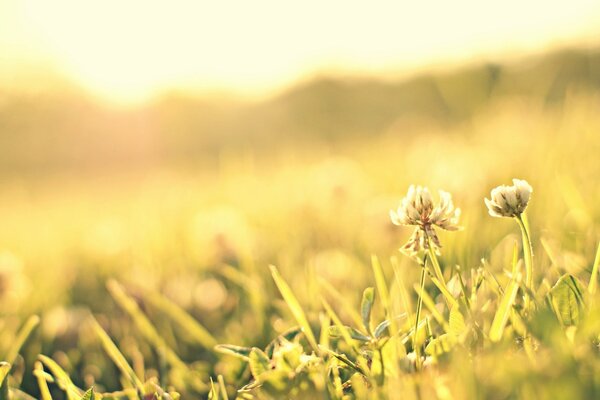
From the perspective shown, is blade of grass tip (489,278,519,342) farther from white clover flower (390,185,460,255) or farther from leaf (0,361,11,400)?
leaf (0,361,11,400)

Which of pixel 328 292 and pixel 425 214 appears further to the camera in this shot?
pixel 328 292

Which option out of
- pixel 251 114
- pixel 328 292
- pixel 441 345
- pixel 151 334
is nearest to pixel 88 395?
pixel 151 334

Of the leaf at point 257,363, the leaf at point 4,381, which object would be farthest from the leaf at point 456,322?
the leaf at point 4,381

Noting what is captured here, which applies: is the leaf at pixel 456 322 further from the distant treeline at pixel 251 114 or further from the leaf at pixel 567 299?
the distant treeline at pixel 251 114

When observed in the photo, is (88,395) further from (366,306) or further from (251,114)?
(251,114)

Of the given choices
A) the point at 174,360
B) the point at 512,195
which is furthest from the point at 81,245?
the point at 512,195

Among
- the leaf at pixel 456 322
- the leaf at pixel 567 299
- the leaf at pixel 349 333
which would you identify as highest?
the leaf at pixel 567 299

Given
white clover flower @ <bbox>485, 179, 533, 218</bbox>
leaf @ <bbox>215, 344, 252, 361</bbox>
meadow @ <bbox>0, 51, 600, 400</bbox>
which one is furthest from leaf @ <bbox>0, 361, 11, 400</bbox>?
white clover flower @ <bbox>485, 179, 533, 218</bbox>
